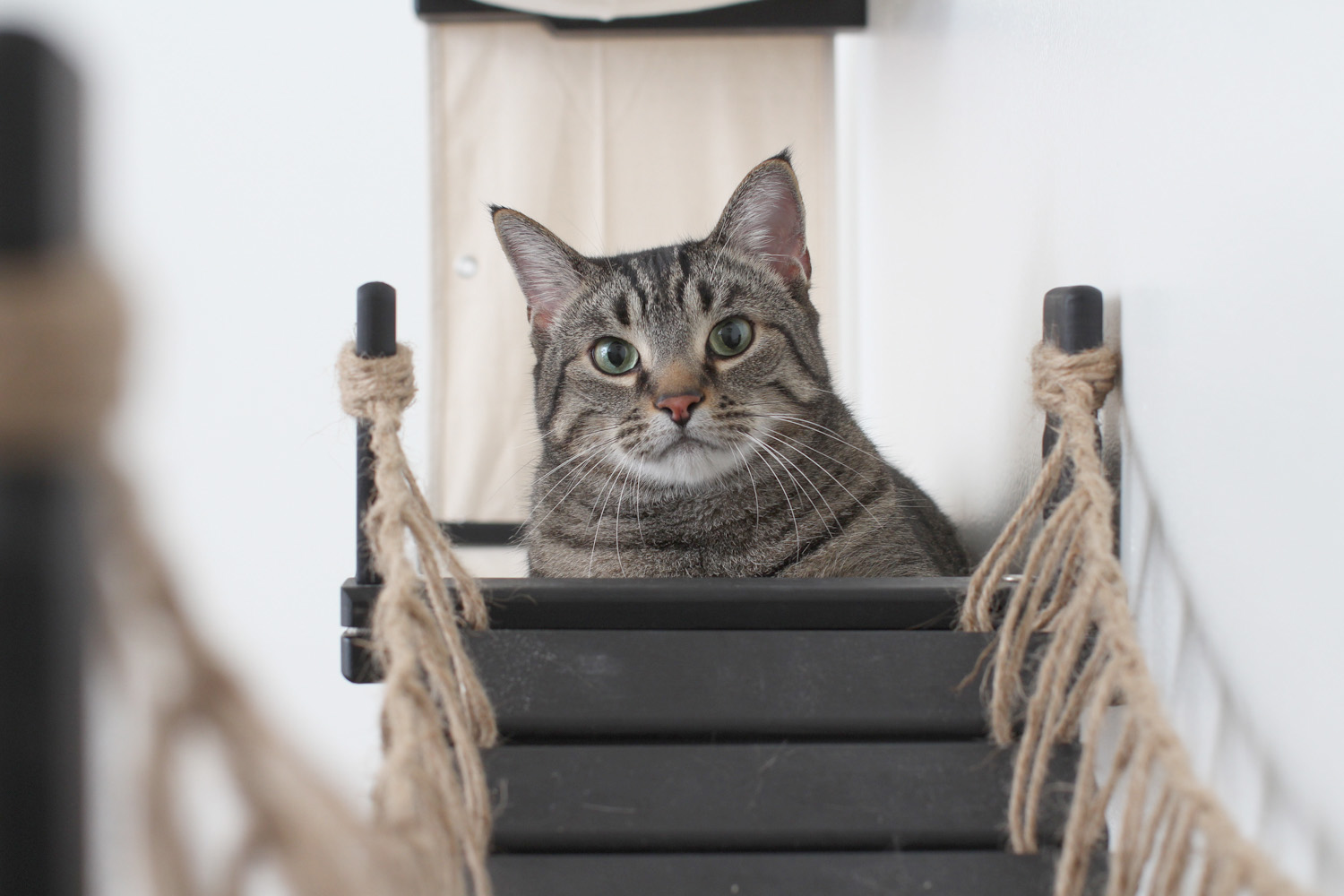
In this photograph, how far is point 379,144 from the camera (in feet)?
7.40

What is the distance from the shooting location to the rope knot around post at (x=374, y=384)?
683 mm

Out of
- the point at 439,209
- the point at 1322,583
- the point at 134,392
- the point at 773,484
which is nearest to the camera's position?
the point at 134,392

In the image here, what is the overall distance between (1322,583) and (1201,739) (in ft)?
0.59

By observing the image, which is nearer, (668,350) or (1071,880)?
(1071,880)

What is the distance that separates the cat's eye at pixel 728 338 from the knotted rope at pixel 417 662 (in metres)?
0.46

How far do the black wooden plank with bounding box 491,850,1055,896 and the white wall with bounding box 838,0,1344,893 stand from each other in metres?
0.15

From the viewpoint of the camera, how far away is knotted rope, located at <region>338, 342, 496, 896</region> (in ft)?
1.48

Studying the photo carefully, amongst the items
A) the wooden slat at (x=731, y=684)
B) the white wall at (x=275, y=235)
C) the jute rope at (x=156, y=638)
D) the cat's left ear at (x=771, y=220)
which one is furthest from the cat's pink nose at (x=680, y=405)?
the white wall at (x=275, y=235)

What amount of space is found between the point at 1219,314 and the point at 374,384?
21.4 inches

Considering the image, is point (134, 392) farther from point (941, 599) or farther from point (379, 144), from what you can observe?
point (379, 144)

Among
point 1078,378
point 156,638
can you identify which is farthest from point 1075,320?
point 156,638

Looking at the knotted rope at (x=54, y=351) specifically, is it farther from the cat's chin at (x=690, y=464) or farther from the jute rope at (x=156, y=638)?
the cat's chin at (x=690, y=464)

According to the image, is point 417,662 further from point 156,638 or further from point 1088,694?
point 1088,694

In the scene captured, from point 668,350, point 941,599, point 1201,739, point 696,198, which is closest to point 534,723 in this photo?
point 941,599
